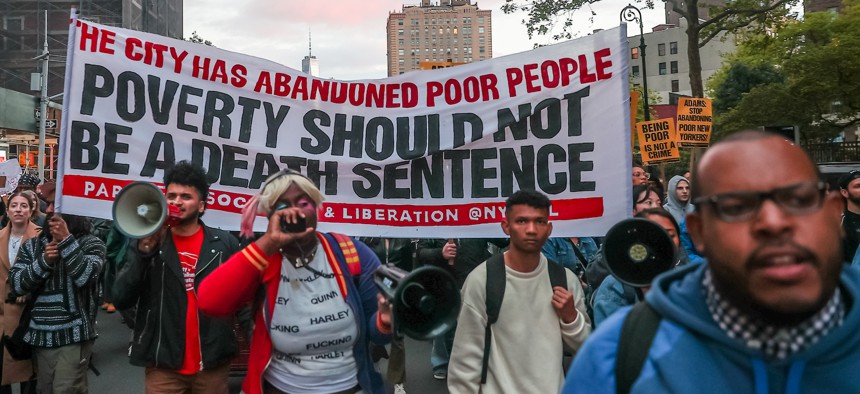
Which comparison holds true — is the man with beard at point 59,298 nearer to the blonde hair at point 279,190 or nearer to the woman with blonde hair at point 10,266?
the woman with blonde hair at point 10,266

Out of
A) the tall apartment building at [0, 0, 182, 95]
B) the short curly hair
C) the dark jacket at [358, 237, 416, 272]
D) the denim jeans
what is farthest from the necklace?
the tall apartment building at [0, 0, 182, 95]

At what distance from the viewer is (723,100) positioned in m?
45.5

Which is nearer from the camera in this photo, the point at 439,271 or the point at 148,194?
the point at 439,271

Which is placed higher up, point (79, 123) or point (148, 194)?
point (79, 123)

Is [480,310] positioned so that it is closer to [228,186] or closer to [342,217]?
[342,217]

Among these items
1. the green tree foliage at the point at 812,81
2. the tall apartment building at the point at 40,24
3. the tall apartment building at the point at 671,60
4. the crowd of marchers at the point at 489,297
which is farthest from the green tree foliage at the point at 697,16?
the tall apartment building at the point at 671,60

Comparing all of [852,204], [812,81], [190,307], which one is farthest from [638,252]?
[812,81]

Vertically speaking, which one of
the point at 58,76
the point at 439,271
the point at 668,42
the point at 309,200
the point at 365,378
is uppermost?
the point at 668,42

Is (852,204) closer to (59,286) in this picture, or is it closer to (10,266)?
(59,286)

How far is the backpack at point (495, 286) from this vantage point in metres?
3.65

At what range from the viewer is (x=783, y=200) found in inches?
49.4

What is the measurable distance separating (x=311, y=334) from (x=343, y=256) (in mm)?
353

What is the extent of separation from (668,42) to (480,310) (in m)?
83.9

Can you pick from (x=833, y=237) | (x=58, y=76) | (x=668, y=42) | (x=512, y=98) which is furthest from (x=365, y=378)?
(x=668, y=42)
